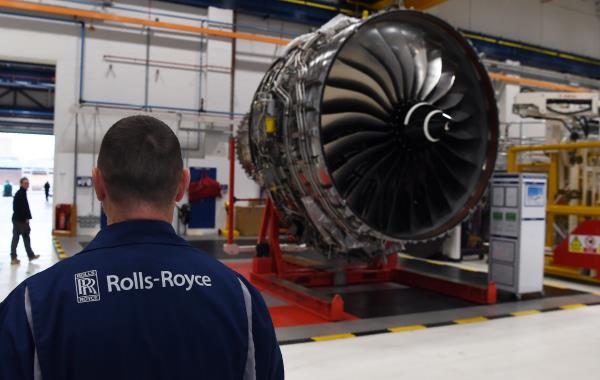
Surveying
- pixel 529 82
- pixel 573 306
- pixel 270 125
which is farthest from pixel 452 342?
pixel 529 82

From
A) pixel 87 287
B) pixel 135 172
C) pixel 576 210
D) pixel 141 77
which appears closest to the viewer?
pixel 87 287

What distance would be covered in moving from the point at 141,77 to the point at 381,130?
7.58m

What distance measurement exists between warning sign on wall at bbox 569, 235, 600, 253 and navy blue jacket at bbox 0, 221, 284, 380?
6725 mm

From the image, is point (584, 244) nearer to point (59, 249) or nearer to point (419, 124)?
point (419, 124)

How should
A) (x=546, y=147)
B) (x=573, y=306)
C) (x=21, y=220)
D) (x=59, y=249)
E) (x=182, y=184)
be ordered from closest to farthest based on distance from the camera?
1. (x=182, y=184)
2. (x=573, y=306)
3. (x=546, y=147)
4. (x=21, y=220)
5. (x=59, y=249)

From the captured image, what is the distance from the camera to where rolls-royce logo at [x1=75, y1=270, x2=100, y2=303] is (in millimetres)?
860

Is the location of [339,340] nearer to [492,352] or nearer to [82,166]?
[492,352]

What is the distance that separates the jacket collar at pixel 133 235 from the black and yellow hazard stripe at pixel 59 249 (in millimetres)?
6936

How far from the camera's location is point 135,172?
990 millimetres

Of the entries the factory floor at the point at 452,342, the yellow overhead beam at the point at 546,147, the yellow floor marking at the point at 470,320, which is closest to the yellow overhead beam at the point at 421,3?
the yellow overhead beam at the point at 546,147

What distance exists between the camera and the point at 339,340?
3.97 meters

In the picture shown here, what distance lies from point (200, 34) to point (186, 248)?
11107 millimetres

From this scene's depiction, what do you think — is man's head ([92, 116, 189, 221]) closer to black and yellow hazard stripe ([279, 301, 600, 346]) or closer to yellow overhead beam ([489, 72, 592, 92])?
black and yellow hazard stripe ([279, 301, 600, 346])

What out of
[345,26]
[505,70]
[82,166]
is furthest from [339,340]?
[505,70]
